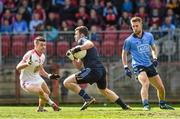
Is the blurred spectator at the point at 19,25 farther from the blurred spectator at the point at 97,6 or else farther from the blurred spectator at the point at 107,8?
the blurred spectator at the point at 107,8

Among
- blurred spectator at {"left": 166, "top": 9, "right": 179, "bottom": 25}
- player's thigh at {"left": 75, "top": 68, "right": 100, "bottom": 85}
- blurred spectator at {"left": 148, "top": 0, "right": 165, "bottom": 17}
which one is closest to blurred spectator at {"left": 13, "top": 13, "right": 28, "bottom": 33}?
blurred spectator at {"left": 148, "top": 0, "right": 165, "bottom": 17}

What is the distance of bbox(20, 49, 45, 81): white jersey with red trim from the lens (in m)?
16.7

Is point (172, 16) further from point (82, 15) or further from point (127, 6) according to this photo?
point (82, 15)

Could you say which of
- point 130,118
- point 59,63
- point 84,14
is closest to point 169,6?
point 84,14

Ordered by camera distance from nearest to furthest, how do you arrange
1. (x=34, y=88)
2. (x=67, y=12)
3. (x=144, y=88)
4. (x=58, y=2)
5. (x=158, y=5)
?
(x=144, y=88)
(x=34, y=88)
(x=67, y=12)
(x=158, y=5)
(x=58, y=2)

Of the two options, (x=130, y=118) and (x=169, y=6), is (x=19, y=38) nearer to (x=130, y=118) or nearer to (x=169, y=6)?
(x=169, y=6)

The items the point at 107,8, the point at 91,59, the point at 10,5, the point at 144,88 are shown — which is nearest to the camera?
the point at 144,88

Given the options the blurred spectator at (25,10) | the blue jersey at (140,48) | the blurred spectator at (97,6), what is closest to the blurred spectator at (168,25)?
the blurred spectator at (97,6)

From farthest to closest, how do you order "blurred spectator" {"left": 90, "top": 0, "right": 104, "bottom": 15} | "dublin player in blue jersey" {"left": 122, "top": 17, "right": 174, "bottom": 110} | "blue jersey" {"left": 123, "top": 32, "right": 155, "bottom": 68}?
"blurred spectator" {"left": 90, "top": 0, "right": 104, "bottom": 15} < "blue jersey" {"left": 123, "top": 32, "right": 155, "bottom": 68} < "dublin player in blue jersey" {"left": 122, "top": 17, "right": 174, "bottom": 110}

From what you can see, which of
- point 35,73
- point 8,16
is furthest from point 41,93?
point 8,16

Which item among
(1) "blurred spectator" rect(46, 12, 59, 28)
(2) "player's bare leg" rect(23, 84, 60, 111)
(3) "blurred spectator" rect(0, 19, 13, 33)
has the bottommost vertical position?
(2) "player's bare leg" rect(23, 84, 60, 111)

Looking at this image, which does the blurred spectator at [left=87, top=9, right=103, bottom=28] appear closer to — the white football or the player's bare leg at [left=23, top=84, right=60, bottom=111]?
the white football

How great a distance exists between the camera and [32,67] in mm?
16953

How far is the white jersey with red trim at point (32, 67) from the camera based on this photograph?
16.7 m
